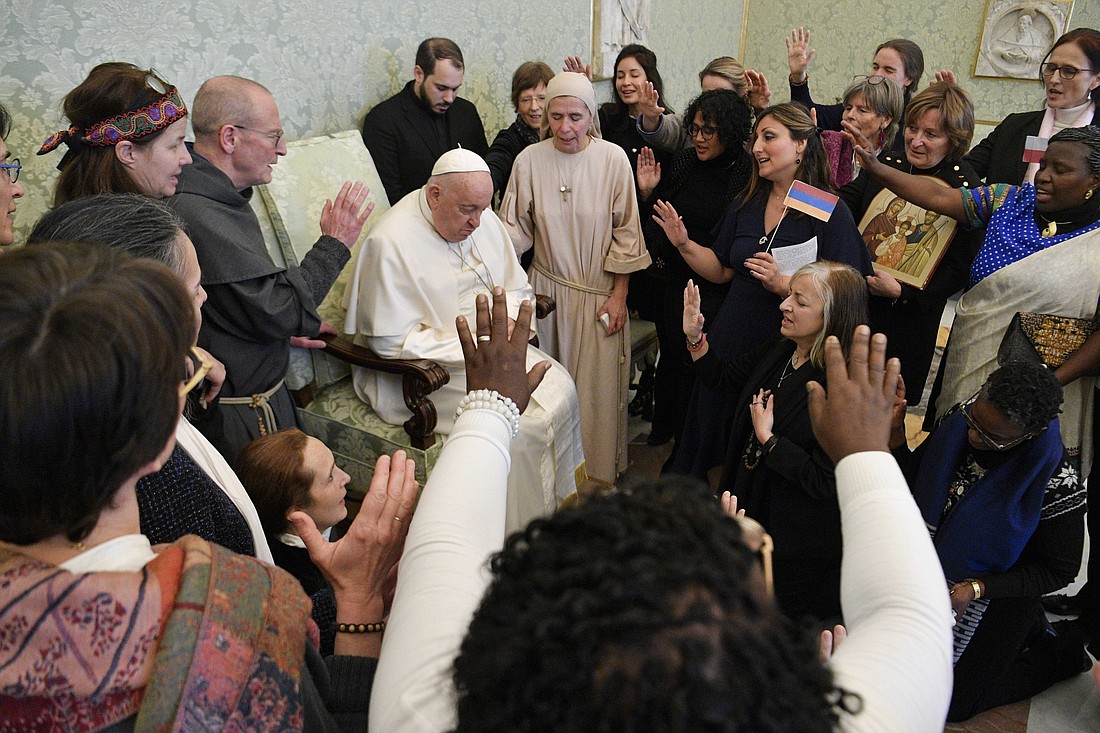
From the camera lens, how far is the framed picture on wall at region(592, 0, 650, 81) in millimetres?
4879

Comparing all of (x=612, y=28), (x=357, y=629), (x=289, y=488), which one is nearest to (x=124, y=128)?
(x=289, y=488)

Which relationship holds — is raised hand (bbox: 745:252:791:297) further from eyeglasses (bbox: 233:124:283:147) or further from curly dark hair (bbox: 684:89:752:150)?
eyeglasses (bbox: 233:124:283:147)

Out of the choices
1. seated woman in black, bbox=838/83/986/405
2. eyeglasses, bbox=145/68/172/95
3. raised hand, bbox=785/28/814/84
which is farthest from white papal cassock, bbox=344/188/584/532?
raised hand, bbox=785/28/814/84

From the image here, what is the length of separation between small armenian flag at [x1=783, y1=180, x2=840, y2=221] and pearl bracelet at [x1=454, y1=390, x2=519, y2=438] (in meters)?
1.81

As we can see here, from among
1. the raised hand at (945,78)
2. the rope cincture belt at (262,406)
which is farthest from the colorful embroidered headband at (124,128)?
the raised hand at (945,78)

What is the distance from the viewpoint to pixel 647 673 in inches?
20.5

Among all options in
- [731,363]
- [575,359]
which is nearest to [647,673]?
[731,363]

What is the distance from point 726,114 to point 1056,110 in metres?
1.45

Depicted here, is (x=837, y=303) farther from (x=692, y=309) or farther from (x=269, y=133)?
(x=269, y=133)

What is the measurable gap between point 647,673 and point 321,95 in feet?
10.3

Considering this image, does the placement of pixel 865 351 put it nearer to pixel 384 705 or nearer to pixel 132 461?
pixel 384 705

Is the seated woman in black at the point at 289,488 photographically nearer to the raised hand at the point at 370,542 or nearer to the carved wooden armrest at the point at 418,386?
the raised hand at the point at 370,542

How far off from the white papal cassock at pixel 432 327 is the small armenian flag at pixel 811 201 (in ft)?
3.54

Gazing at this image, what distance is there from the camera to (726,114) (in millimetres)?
3084
